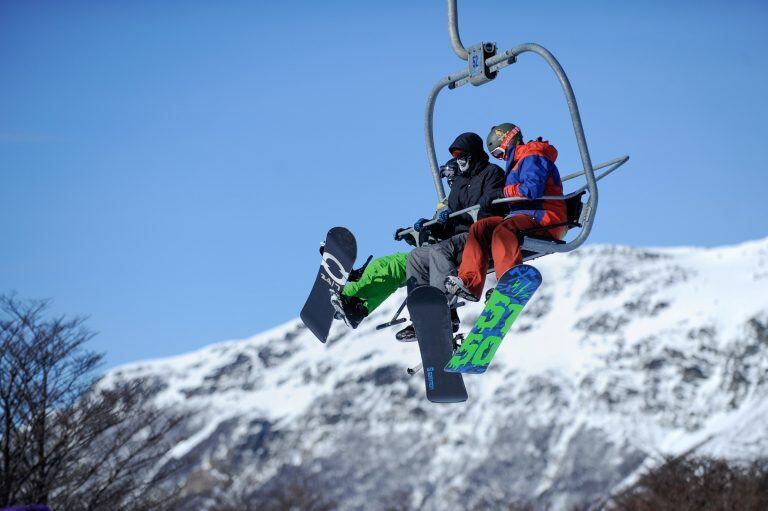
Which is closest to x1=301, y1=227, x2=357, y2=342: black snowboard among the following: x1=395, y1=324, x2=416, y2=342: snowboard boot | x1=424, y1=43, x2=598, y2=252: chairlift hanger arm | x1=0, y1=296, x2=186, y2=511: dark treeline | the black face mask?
x1=395, y1=324, x2=416, y2=342: snowboard boot

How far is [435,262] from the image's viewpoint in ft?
28.3

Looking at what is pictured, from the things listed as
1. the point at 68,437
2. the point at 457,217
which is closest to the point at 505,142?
the point at 457,217

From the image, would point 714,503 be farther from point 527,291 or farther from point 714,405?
point 714,405

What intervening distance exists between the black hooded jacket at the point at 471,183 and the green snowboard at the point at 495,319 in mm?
684

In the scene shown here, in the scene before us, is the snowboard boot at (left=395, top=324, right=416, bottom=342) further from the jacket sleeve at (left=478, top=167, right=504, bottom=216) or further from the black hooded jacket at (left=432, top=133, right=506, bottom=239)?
the jacket sleeve at (left=478, top=167, right=504, bottom=216)

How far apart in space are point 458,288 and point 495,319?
357 millimetres

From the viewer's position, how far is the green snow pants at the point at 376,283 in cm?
912

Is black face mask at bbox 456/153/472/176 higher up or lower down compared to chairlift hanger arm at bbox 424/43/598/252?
higher up

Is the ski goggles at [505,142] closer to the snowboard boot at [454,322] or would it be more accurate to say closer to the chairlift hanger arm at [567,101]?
the chairlift hanger arm at [567,101]

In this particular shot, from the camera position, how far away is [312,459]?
19650cm

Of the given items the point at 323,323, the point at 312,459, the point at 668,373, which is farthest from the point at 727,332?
the point at 323,323

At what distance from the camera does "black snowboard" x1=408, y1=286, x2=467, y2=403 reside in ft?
26.9

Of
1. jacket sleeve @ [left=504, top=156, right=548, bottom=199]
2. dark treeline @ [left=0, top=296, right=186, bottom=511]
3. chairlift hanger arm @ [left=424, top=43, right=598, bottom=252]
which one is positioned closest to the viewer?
chairlift hanger arm @ [left=424, top=43, right=598, bottom=252]

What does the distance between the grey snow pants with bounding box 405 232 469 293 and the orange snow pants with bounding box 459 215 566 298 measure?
24 centimetres
